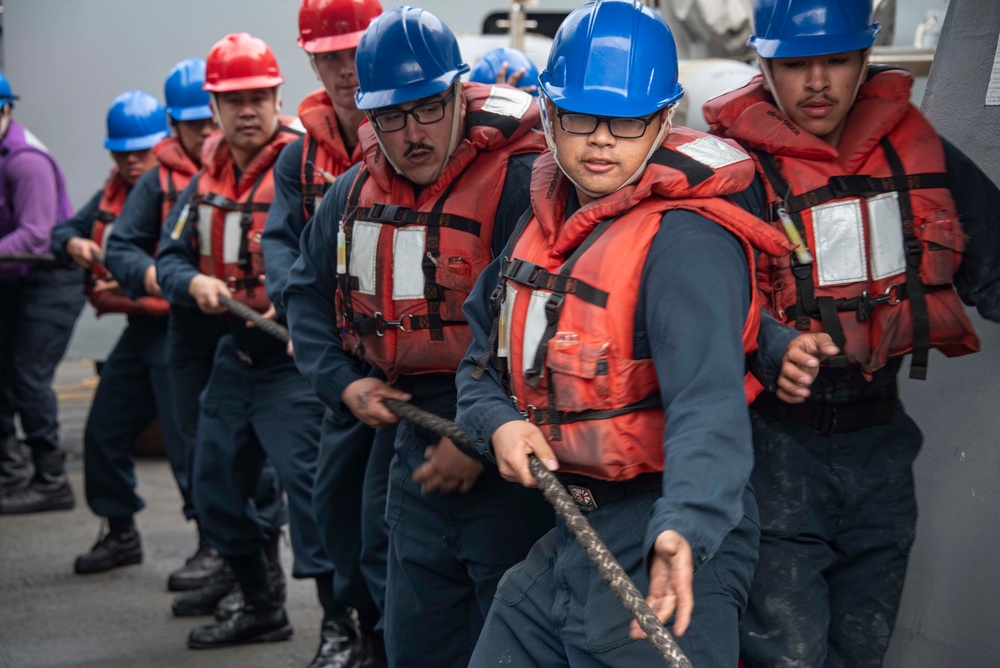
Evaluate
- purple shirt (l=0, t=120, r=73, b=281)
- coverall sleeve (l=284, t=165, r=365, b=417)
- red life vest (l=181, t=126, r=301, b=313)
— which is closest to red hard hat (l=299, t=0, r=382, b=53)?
red life vest (l=181, t=126, r=301, b=313)

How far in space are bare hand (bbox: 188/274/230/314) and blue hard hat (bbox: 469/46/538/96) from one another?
2.03 meters

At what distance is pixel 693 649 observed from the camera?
2.47m

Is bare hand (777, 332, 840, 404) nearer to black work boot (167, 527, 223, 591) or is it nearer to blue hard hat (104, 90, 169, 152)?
black work boot (167, 527, 223, 591)

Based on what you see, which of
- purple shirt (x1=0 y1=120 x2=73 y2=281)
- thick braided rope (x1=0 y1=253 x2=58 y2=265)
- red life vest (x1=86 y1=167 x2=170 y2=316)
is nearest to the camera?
red life vest (x1=86 y1=167 x2=170 y2=316)

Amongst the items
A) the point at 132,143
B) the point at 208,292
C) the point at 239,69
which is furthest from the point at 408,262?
the point at 132,143

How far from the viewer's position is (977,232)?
128 inches

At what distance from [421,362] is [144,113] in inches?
154

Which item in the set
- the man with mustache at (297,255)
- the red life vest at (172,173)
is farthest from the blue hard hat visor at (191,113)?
the man with mustache at (297,255)

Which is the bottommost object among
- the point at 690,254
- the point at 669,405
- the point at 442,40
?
the point at 669,405

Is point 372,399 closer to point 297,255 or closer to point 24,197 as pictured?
point 297,255

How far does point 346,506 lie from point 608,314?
2.07 metres

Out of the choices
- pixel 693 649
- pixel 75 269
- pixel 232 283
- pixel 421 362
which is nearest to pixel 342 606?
pixel 232 283

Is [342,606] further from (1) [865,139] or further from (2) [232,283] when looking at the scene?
(1) [865,139]

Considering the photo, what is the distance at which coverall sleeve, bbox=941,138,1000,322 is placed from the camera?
325 centimetres
